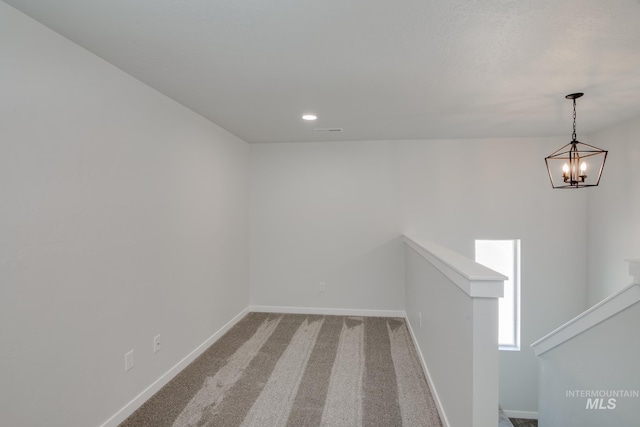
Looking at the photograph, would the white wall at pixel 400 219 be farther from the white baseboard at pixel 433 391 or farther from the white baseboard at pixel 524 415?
the white baseboard at pixel 433 391

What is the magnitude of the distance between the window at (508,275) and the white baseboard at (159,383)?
3.37m

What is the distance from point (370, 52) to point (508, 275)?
365 centimetres

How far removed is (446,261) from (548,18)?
1.32 metres

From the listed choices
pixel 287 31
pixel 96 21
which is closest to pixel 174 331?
pixel 96 21

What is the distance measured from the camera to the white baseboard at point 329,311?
4.11m

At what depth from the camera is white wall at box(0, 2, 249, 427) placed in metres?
1.41

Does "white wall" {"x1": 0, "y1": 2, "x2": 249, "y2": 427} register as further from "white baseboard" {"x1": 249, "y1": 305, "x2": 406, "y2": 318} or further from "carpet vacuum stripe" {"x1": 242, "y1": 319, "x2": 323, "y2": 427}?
"white baseboard" {"x1": 249, "y1": 305, "x2": 406, "y2": 318}

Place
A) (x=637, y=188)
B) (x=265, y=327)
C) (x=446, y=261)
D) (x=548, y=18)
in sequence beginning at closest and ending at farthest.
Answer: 1. (x=548, y=18)
2. (x=446, y=261)
3. (x=637, y=188)
4. (x=265, y=327)

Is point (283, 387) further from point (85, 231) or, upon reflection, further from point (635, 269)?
point (635, 269)

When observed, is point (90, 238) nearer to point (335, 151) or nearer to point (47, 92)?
point (47, 92)

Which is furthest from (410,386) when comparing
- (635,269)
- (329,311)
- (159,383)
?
(159,383)

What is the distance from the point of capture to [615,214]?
3439mm

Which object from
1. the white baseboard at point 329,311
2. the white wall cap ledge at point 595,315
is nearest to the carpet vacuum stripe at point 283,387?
the white baseboard at point 329,311

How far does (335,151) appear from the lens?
4.18 meters
